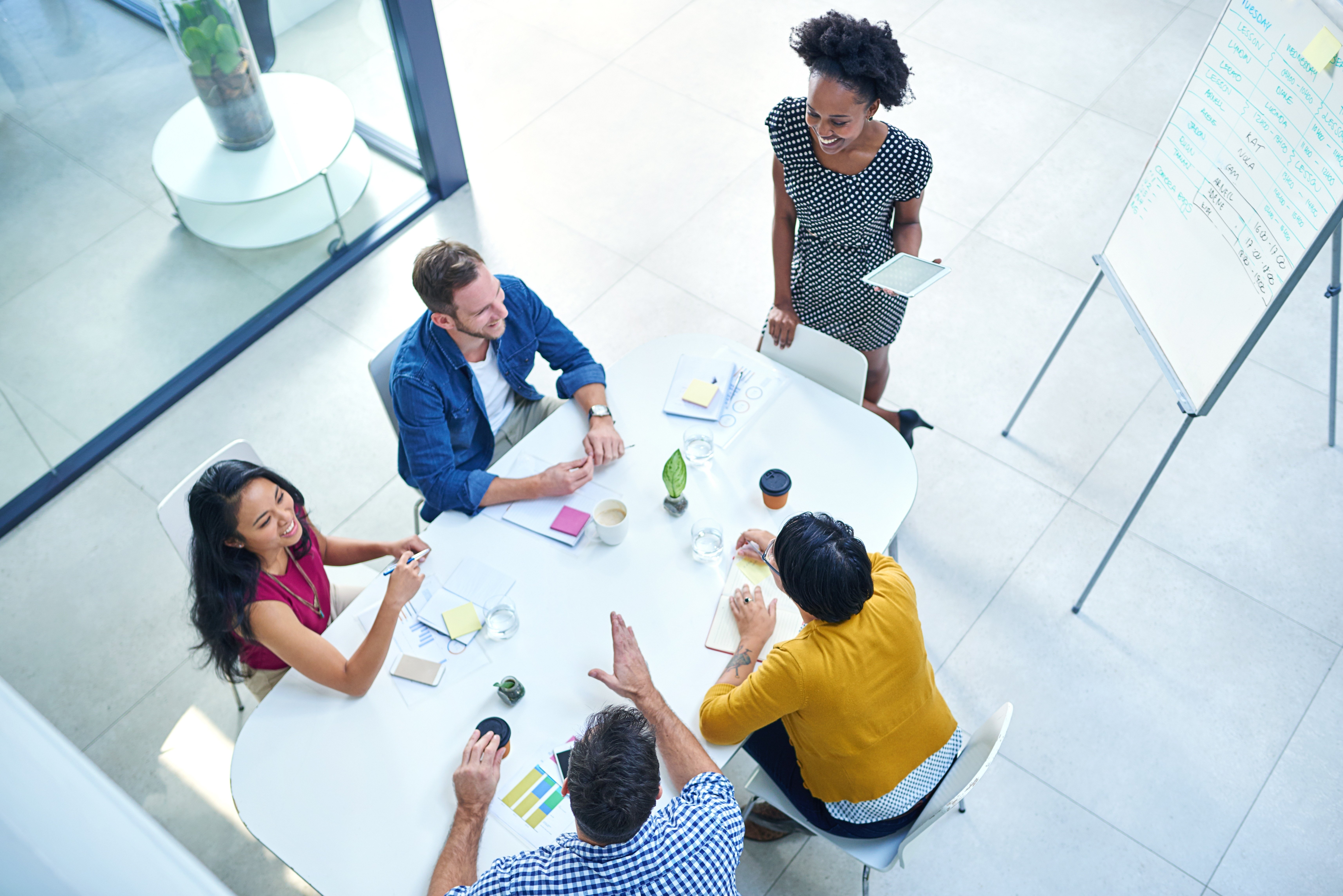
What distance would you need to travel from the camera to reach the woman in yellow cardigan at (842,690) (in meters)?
2.02

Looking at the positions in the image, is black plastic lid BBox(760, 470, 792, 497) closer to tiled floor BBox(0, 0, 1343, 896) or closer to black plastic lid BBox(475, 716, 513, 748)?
black plastic lid BBox(475, 716, 513, 748)

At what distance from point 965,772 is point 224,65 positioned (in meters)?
3.65

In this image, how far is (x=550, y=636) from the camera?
92.7 inches

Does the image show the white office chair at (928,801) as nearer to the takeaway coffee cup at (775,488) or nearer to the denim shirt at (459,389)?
the takeaway coffee cup at (775,488)

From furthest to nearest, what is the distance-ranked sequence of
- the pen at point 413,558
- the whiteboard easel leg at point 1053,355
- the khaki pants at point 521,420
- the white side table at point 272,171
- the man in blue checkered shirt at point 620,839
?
1. the white side table at point 272,171
2. the whiteboard easel leg at point 1053,355
3. the khaki pants at point 521,420
4. the pen at point 413,558
5. the man in blue checkered shirt at point 620,839

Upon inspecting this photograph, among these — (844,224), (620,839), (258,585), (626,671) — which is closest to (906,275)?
(844,224)

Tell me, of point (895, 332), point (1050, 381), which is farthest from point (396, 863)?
point (1050, 381)

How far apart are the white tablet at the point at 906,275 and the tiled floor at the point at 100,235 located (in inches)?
105

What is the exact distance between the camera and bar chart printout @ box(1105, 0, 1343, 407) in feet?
7.52

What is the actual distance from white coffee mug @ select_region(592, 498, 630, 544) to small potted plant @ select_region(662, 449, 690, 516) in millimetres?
121

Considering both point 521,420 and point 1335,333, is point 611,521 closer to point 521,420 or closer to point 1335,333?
point 521,420

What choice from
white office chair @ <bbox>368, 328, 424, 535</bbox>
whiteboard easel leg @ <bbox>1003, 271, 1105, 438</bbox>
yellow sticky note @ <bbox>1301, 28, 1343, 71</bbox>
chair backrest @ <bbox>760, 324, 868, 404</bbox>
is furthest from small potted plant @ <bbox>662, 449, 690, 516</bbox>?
yellow sticky note @ <bbox>1301, 28, 1343, 71</bbox>

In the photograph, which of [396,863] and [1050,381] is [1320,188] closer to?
[1050,381]

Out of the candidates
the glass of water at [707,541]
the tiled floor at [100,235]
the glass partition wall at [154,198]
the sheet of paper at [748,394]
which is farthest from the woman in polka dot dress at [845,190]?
the tiled floor at [100,235]
